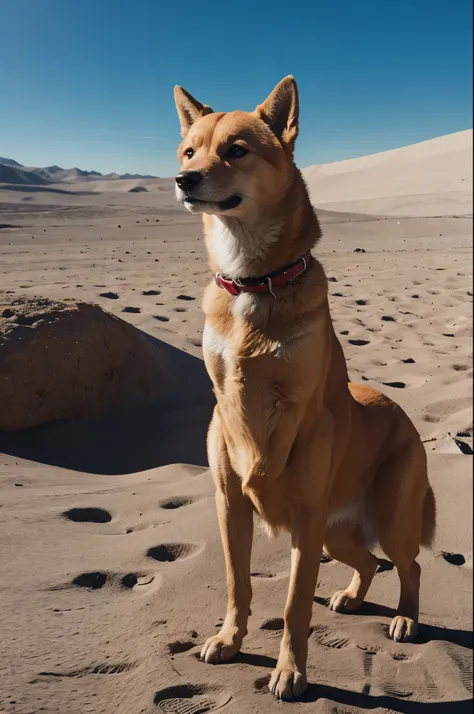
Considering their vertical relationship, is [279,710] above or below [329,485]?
below

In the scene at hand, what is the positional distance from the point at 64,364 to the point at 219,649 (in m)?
3.15

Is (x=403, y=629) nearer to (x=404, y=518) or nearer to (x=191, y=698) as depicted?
(x=404, y=518)

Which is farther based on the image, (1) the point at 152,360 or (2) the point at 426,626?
(1) the point at 152,360

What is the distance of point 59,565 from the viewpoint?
3039 mm

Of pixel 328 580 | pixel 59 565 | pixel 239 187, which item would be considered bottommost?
pixel 328 580

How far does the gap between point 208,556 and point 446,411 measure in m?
2.79

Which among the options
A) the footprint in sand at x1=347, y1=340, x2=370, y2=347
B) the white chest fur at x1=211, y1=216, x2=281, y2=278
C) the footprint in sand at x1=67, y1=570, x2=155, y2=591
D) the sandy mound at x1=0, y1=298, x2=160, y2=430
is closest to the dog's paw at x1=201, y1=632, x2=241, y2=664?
the footprint in sand at x1=67, y1=570, x2=155, y2=591

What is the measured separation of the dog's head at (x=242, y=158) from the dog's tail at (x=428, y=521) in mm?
1550

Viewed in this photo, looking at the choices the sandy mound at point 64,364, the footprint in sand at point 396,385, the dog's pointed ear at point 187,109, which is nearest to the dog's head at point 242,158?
the dog's pointed ear at point 187,109

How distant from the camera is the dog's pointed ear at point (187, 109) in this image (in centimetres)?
276

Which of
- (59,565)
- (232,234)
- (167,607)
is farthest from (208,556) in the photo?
(232,234)

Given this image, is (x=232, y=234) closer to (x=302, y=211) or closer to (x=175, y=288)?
(x=302, y=211)

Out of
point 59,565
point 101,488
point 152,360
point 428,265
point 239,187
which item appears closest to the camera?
point 239,187

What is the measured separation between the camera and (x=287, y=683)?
2209mm
